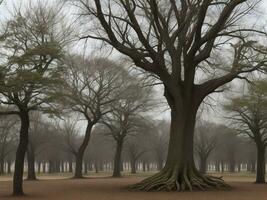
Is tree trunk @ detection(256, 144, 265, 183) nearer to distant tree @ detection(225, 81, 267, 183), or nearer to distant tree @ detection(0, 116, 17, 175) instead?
distant tree @ detection(225, 81, 267, 183)

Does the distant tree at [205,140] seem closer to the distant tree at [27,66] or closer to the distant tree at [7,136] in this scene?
the distant tree at [7,136]

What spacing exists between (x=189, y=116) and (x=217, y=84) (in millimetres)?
2528

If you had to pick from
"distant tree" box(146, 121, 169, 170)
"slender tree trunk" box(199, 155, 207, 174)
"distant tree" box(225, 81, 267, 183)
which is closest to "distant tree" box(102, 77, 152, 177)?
"distant tree" box(225, 81, 267, 183)

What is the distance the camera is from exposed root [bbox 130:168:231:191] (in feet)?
86.3

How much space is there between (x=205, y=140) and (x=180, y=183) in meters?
47.6

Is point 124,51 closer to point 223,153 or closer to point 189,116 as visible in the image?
point 189,116

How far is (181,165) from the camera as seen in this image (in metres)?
27.9

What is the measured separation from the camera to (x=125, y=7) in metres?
26.7

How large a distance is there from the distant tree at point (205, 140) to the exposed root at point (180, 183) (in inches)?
1711

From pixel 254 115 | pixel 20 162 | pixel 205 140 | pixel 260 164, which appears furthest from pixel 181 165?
pixel 205 140

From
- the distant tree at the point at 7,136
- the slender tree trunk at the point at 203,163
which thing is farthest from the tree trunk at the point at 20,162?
the slender tree trunk at the point at 203,163

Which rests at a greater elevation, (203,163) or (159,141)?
(159,141)

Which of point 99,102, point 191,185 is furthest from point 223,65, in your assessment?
point 99,102

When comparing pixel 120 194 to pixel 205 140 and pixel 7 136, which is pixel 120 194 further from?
pixel 205 140
